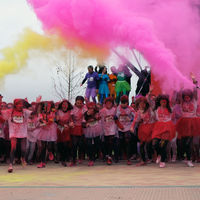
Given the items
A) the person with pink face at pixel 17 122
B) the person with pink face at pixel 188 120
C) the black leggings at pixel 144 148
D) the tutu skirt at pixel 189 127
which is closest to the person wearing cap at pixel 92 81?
the black leggings at pixel 144 148

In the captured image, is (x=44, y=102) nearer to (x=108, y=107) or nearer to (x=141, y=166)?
(x=108, y=107)

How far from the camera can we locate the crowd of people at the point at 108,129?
31.8 ft

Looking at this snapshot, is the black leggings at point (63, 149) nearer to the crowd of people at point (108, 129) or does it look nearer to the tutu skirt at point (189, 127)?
the crowd of people at point (108, 129)

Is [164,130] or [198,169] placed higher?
[164,130]

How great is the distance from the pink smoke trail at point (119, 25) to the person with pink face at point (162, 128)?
2.08ft

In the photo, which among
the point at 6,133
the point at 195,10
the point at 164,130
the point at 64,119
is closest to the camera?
the point at 164,130

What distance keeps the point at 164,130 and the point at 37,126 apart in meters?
3.26

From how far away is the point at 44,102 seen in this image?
35.1ft

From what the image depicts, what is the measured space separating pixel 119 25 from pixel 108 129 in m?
2.70

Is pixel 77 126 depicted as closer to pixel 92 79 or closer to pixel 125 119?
pixel 125 119

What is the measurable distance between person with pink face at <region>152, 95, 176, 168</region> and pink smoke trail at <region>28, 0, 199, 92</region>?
0.63 metres

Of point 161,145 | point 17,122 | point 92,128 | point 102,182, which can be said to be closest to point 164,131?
point 161,145

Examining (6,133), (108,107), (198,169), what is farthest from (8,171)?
(198,169)

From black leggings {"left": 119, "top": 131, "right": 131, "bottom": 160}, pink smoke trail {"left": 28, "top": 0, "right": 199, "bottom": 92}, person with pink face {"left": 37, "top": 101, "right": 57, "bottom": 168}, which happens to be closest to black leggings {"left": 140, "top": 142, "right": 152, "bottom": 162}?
black leggings {"left": 119, "top": 131, "right": 131, "bottom": 160}
